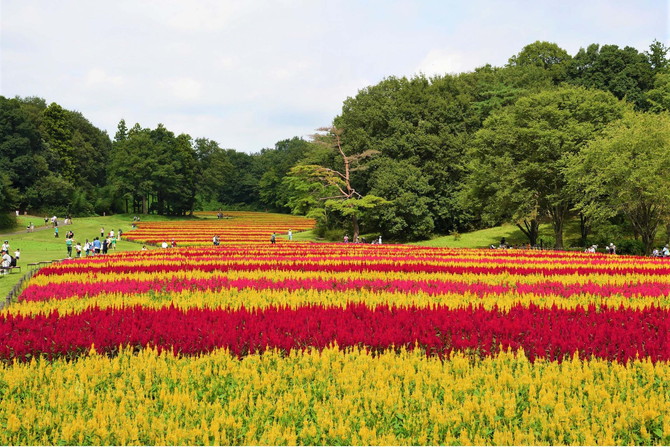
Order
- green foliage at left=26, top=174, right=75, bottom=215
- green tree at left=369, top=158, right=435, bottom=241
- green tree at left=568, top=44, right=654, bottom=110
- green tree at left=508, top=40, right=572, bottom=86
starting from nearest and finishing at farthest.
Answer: green tree at left=369, top=158, right=435, bottom=241
green tree at left=568, top=44, right=654, bottom=110
green tree at left=508, top=40, right=572, bottom=86
green foliage at left=26, top=174, right=75, bottom=215

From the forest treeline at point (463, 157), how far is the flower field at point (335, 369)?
2370cm

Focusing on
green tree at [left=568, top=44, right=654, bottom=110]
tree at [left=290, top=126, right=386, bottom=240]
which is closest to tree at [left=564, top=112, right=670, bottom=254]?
tree at [left=290, top=126, right=386, bottom=240]

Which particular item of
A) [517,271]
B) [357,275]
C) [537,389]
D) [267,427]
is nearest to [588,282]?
[517,271]

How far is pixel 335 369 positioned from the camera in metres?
5.87

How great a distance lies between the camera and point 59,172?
73.7 m

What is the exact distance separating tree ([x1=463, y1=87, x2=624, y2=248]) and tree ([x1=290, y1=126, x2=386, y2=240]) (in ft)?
34.9

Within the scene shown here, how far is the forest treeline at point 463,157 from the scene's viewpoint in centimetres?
3159

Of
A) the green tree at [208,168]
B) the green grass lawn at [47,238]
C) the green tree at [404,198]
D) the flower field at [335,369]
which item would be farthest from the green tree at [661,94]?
the green tree at [208,168]

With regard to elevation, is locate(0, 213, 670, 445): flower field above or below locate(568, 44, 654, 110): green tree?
below

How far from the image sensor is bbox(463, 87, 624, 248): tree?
35.5 metres

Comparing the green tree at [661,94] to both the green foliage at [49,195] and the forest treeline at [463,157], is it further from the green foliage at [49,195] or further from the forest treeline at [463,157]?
the green foliage at [49,195]

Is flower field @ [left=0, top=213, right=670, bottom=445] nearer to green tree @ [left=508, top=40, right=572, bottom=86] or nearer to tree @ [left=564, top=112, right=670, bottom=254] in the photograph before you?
tree @ [left=564, top=112, right=670, bottom=254]

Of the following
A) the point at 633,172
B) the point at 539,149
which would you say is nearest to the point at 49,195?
the point at 539,149

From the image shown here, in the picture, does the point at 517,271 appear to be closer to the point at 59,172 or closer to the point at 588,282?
the point at 588,282
